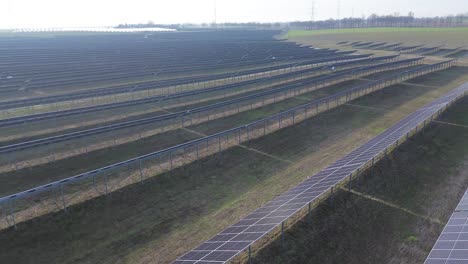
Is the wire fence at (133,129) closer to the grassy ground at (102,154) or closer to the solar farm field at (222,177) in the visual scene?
the solar farm field at (222,177)

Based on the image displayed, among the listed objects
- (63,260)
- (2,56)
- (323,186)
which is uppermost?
(2,56)

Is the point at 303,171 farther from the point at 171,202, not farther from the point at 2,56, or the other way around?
the point at 2,56

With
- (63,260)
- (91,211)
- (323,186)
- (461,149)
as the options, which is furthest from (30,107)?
(461,149)

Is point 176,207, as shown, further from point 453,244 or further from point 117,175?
point 453,244

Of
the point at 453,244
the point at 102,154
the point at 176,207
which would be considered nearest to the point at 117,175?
the point at 102,154

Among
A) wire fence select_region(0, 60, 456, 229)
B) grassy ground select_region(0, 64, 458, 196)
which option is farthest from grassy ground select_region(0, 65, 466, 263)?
grassy ground select_region(0, 64, 458, 196)

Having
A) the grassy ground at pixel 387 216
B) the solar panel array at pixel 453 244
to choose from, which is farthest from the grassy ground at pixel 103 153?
the solar panel array at pixel 453 244
